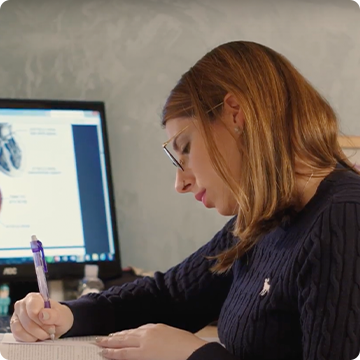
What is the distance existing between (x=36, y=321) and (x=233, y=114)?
0.44 meters

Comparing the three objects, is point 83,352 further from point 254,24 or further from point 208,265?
point 254,24

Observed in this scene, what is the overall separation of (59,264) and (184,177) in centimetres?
53

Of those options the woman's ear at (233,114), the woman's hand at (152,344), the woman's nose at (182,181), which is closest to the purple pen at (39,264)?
the woman's hand at (152,344)

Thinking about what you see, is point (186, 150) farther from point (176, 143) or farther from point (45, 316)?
point (45, 316)

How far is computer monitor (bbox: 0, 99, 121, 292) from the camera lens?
1.38 m

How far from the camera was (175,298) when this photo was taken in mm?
1114

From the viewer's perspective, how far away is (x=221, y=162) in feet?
2.88

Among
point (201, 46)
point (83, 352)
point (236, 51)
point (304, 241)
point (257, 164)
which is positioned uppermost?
point (201, 46)

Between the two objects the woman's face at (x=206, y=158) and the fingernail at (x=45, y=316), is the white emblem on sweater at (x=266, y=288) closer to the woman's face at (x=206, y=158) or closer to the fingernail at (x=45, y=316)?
the woman's face at (x=206, y=158)

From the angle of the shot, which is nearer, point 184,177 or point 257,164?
point 257,164

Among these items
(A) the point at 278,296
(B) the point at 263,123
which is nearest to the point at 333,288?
(A) the point at 278,296

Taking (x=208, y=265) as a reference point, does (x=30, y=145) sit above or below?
above

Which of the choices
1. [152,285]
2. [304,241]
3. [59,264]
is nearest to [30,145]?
[59,264]

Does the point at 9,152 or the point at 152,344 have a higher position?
the point at 9,152
